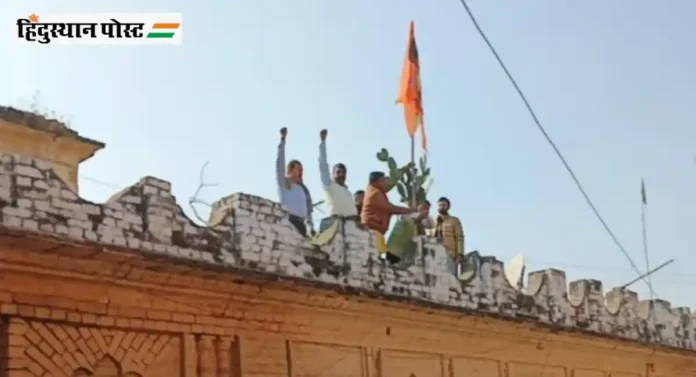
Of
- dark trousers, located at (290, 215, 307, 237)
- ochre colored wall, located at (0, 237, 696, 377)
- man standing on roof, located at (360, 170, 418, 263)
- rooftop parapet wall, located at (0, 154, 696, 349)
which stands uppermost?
man standing on roof, located at (360, 170, 418, 263)

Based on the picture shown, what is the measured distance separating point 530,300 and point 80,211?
7.39 metres

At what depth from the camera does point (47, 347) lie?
8.12 meters

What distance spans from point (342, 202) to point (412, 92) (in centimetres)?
395

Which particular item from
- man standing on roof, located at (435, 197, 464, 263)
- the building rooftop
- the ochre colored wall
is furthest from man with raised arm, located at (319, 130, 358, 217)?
the building rooftop

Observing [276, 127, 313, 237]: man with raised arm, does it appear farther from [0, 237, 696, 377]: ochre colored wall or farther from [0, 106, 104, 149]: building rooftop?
[0, 106, 104, 149]: building rooftop

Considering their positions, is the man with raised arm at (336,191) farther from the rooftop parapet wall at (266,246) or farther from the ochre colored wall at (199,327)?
the ochre colored wall at (199,327)

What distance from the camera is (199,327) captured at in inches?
367

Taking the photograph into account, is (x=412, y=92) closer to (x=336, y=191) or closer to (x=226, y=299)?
(x=336, y=191)

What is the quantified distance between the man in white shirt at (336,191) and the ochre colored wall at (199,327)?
1076 millimetres

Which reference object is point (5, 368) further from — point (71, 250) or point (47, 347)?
point (71, 250)

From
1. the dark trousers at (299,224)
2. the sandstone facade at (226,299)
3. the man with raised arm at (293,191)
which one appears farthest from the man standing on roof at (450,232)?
the dark trousers at (299,224)

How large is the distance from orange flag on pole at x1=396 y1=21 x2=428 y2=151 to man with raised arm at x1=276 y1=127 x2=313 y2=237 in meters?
3.81

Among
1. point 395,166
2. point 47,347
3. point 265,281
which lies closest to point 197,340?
point 265,281

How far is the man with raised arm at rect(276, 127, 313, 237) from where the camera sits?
35.4ft
